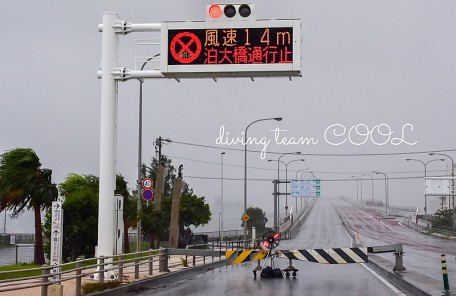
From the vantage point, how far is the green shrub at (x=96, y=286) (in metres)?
18.6

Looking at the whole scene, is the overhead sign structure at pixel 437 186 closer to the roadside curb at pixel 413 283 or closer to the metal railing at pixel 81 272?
the roadside curb at pixel 413 283

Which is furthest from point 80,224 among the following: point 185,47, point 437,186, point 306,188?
point 306,188

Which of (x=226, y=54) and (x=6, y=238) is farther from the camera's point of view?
(x=6, y=238)

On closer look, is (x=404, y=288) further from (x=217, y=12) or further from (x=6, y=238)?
(x=6, y=238)

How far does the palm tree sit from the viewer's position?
29641mm

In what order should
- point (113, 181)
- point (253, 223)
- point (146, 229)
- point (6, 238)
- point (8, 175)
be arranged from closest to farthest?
point (113, 181) → point (8, 175) → point (146, 229) → point (6, 238) → point (253, 223)

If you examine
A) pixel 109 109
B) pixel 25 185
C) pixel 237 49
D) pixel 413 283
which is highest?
pixel 237 49

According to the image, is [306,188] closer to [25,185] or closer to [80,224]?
[80,224]

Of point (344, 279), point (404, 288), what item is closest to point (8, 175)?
point (344, 279)

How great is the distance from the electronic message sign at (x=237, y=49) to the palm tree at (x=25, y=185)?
10264 mm

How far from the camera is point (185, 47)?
75.6ft

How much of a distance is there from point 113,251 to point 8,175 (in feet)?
26.9

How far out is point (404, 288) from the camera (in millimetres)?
20859

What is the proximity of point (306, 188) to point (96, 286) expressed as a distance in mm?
88835
